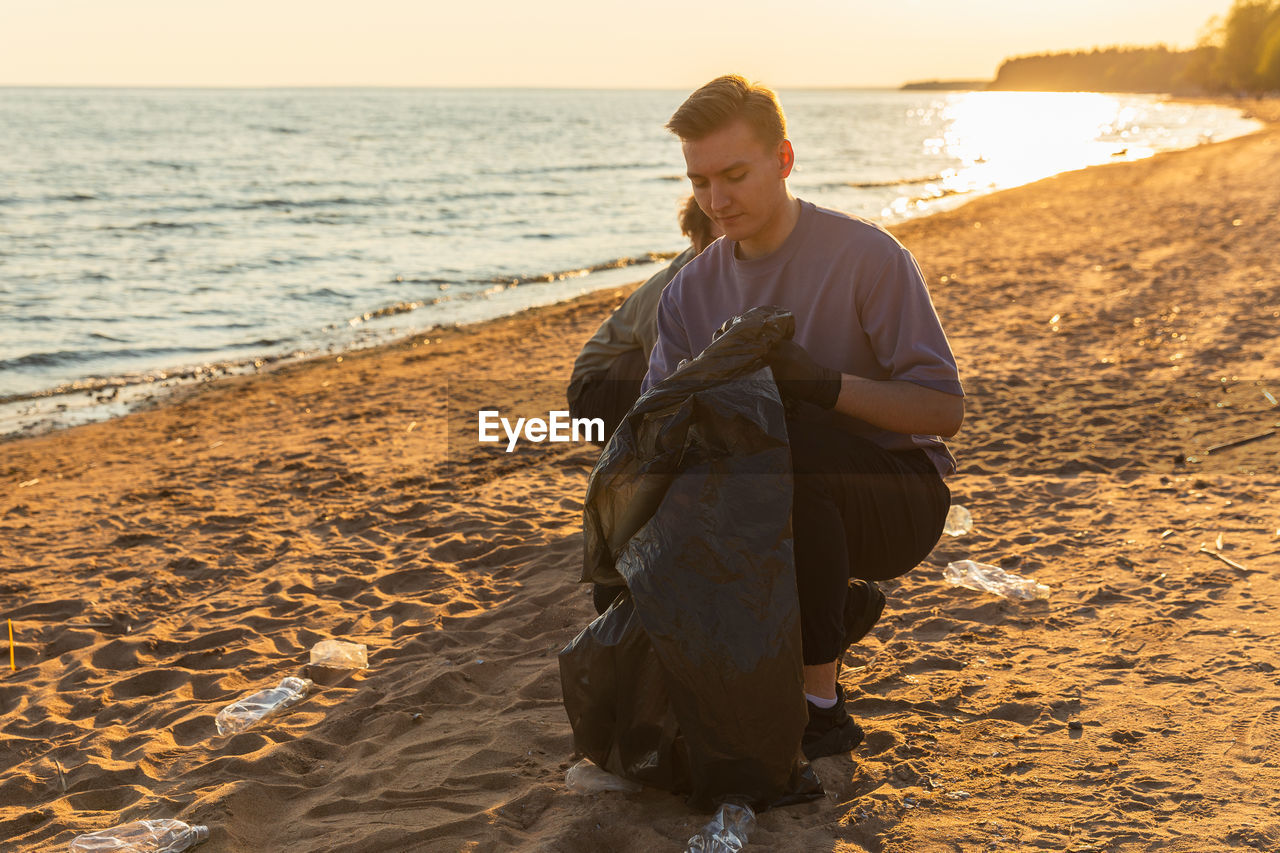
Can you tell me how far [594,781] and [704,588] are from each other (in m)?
0.65

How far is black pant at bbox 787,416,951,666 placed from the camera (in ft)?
7.29

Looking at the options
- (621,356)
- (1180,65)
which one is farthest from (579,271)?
(1180,65)

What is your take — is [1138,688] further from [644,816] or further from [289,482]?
[289,482]

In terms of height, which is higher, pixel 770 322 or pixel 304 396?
pixel 770 322

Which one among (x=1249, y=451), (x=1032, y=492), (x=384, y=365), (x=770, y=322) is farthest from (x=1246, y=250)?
(x=770, y=322)

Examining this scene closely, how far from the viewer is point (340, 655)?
3.31m

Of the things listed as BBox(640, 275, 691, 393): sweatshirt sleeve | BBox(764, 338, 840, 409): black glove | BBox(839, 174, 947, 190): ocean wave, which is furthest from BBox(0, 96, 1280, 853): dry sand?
BBox(839, 174, 947, 190): ocean wave

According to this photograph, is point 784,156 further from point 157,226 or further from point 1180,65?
point 1180,65

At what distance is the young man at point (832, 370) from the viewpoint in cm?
225

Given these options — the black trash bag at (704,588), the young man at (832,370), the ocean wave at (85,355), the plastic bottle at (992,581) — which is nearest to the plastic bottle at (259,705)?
the black trash bag at (704,588)

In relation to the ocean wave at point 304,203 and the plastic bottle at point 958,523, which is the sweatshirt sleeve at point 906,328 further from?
the ocean wave at point 304,203

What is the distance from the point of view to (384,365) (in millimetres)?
8617

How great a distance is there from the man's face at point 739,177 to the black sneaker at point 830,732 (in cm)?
123

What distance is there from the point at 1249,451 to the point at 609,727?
3.71 meters
